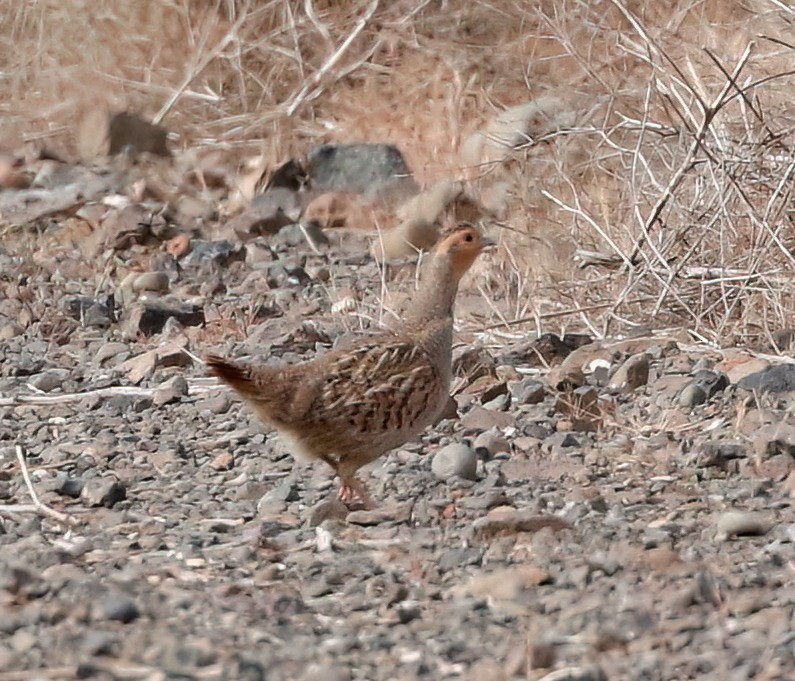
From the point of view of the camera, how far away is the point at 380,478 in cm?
578

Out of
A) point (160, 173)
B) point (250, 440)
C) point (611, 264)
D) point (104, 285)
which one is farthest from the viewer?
point (160, 173)

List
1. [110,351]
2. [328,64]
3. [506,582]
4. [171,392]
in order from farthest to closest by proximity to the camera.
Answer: [328,64] < [110,351] < [171,392] < [506,582]

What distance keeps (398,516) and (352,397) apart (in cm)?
42

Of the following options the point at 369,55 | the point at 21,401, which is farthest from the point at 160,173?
the point at 21,401

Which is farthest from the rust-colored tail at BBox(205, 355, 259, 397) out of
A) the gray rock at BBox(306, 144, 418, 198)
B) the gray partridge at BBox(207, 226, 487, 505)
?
the gray rock at BBox(306, 144, 418, 198)

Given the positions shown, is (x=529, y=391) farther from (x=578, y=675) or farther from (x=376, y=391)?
(x=578, y=675)

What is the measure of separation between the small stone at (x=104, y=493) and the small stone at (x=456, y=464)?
1070 millimetres

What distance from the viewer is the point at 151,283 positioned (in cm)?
923

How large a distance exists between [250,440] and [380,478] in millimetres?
729

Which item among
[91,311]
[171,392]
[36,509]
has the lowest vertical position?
[91,311]

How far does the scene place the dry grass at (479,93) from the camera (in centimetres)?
738

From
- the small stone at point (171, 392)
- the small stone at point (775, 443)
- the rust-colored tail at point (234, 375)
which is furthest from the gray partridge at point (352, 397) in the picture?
the small stone at point (171, 392)

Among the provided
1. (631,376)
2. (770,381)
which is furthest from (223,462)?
(770,381)

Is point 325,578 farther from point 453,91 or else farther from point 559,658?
point 453,91
